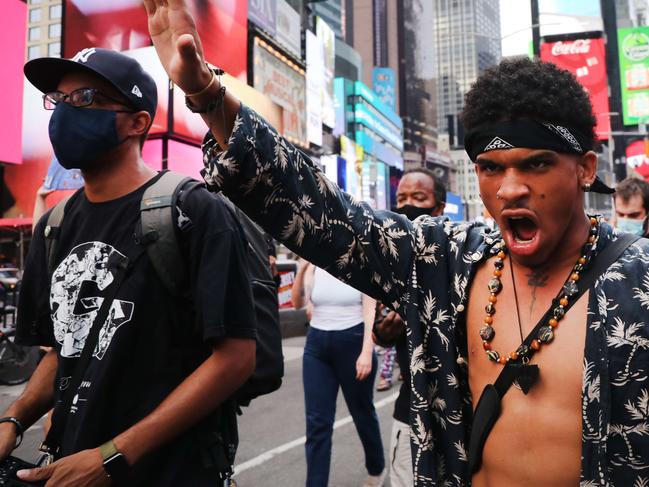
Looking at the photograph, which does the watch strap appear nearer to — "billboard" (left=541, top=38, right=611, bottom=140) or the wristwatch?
the wristwatch

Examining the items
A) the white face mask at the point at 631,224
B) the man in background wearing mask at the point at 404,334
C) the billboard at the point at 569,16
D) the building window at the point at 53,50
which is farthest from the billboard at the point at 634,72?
the man in background wearing mask at the point at 404,334

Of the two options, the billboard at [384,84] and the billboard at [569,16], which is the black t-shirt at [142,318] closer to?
the billboard at [569,16]

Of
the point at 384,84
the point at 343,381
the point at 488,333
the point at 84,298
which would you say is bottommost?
the point at 343,381

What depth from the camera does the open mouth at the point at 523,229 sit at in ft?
5.20

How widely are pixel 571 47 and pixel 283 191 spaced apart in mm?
33054

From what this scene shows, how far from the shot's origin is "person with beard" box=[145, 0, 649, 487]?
4.64 ft

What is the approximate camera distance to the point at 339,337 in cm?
447

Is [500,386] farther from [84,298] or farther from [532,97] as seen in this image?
[84,298]

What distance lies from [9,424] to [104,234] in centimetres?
78

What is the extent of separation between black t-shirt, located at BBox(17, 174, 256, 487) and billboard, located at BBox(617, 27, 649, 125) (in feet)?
125

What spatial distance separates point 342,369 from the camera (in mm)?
4445

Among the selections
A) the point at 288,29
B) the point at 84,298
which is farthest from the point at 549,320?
the point at 288,29

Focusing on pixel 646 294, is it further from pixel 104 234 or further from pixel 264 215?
pixel 104 234

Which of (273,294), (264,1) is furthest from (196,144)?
(273,294)
